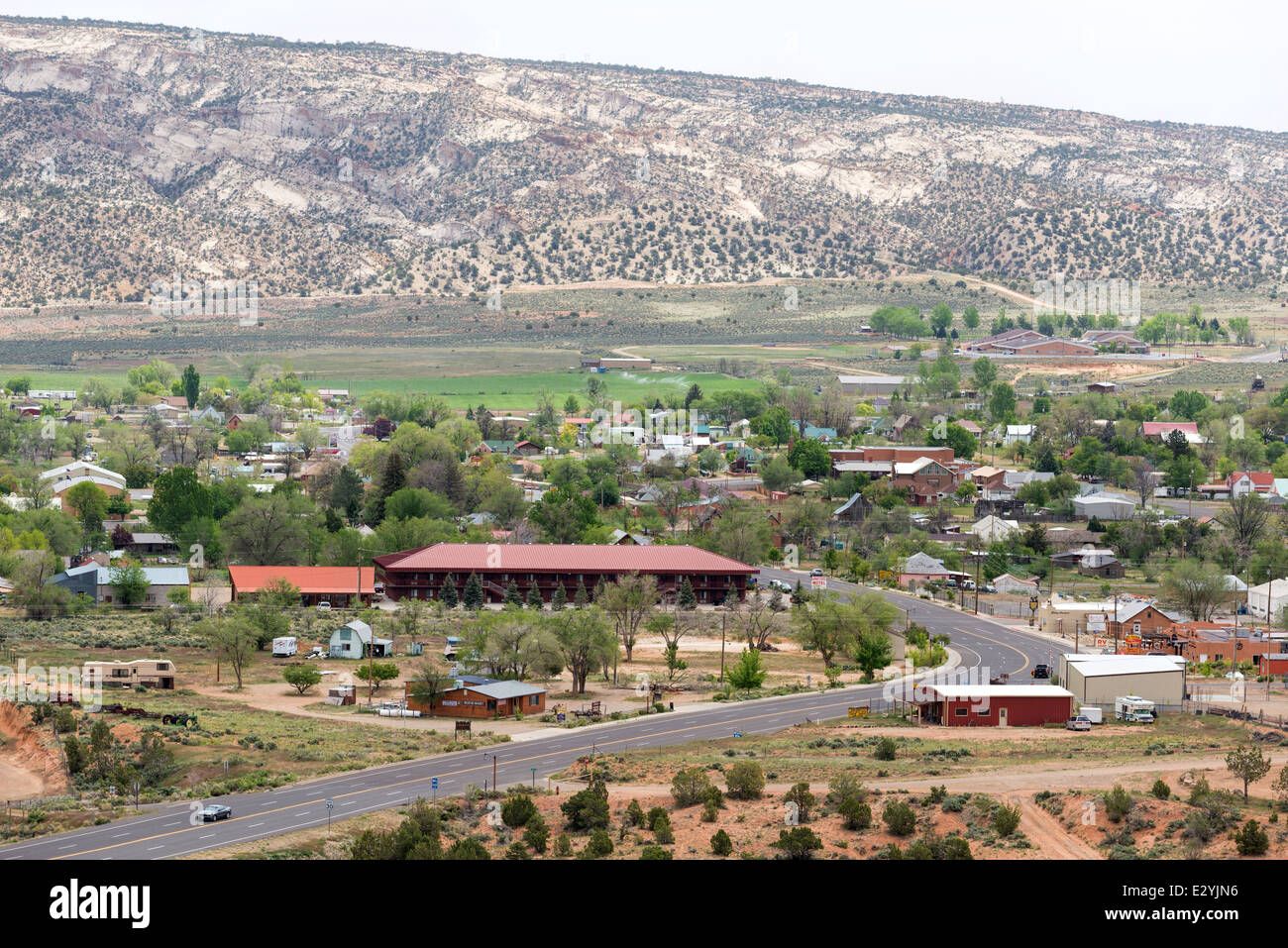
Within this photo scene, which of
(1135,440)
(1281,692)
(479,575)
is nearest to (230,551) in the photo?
(479,575)

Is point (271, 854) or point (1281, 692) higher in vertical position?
point (271, 854)

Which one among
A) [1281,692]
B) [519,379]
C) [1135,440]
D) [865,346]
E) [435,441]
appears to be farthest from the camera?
[865,346]

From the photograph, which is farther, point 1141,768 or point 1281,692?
point 1281,692

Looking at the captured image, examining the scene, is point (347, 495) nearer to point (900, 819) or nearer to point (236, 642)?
point (236, 642)

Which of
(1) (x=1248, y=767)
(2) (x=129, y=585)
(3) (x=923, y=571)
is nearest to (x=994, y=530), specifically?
(3) (x=923, y=571)

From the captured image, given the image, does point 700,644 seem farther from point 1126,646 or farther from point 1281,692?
point 1281,692

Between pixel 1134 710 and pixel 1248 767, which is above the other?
pixel 1248 767
